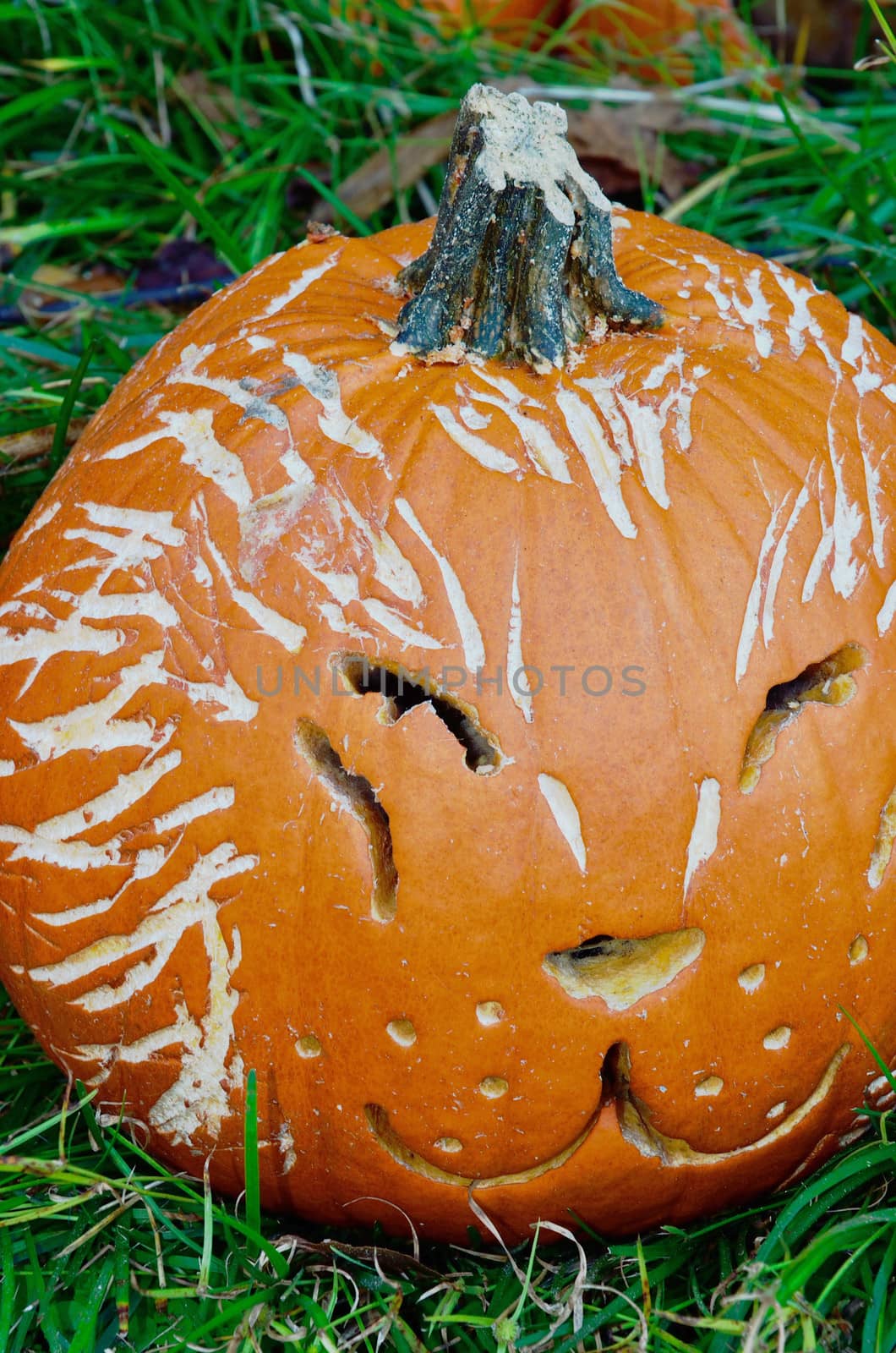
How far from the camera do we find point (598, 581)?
1.51 m

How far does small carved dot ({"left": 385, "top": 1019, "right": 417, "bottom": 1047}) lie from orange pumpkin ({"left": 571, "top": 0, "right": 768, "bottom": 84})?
9.66 feet

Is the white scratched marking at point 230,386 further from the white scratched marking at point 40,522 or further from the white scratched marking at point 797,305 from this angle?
the white scratched marking at point 797,305

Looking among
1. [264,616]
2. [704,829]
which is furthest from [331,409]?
[704,829]

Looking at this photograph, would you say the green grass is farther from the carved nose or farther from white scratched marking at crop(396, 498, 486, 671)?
white scratched marking at crop(396, 498, 486, 671)

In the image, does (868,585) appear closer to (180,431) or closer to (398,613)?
(398,613)

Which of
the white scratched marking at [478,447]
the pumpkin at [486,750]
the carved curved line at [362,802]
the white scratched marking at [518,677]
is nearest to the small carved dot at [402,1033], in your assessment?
the pumpkin at [486,750]

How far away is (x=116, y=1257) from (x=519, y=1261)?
0.51 meters

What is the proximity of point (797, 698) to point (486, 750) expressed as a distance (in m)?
0.38

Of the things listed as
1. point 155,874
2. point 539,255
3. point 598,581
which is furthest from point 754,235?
point 155,874

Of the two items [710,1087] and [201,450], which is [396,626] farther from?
[710,1087]

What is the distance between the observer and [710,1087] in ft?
5.16

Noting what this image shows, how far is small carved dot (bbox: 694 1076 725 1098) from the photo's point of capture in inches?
61.8

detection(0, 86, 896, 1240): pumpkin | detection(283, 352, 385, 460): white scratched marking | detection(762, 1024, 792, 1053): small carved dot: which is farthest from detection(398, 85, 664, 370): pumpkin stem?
detection(762, 1024, 792, 1053): small carved dot

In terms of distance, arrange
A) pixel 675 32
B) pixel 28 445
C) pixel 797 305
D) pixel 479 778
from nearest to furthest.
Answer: pixel 479 778 < pixel 797 305 < pixel 28 445 < pixel 675 32
